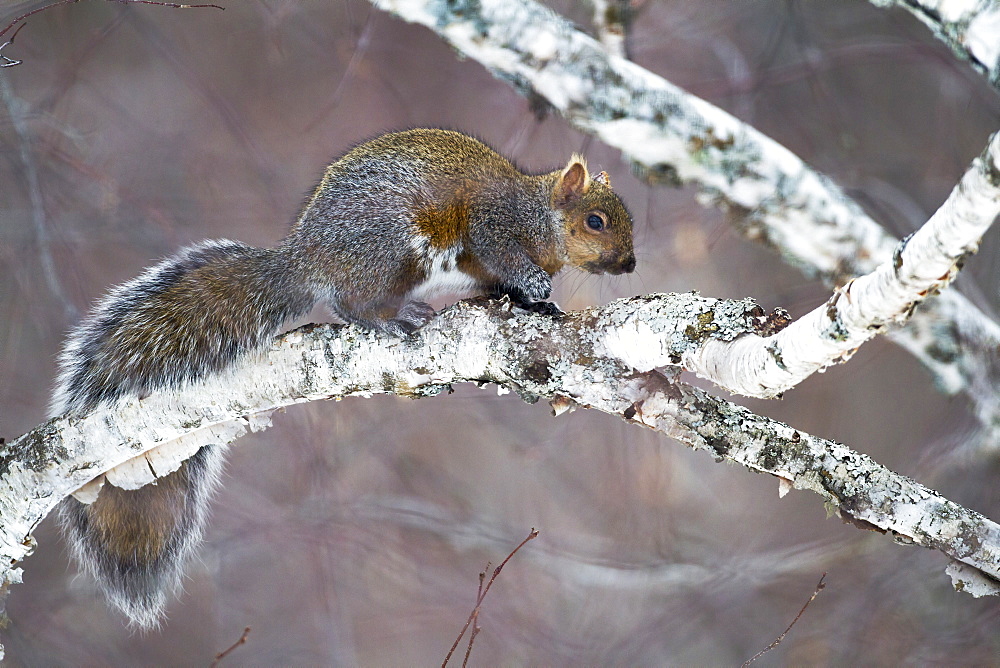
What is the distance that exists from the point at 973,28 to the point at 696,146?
77 centimetres

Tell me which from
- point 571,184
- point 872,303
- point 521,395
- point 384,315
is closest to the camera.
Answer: point 872,303

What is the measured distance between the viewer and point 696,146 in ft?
7.36

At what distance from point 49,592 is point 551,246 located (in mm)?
2494

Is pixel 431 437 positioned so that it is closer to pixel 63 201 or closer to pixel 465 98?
pixel 465 98

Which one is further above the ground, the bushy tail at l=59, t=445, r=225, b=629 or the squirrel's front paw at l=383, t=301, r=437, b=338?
the squirrel's front paw at l=383, t=301, r=437, b=338

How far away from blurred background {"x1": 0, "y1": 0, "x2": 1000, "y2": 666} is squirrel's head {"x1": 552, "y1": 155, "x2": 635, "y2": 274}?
0.69 metres

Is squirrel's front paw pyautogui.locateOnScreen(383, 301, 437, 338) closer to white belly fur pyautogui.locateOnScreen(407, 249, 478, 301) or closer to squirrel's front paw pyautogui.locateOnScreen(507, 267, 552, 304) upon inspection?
white belly fur pyautogui.locateOnScreen(407, 249, 478, 301)

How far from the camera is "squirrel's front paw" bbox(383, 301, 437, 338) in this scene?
1736mm

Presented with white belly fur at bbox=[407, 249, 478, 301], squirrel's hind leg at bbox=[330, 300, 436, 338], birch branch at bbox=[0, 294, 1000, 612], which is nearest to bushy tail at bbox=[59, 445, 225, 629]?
birch branch at bbox=[0, 294, 1000, 612]

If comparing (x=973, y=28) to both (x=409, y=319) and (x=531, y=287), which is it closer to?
(x=531, y=287)

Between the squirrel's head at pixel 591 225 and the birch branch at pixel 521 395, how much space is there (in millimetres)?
616

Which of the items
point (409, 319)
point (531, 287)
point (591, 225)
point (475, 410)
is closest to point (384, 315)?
point (409, 319)

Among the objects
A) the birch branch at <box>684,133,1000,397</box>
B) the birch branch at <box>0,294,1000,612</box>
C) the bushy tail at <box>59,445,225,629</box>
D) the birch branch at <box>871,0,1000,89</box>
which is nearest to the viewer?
the birch branch at <box>684,133,1000,397</box>

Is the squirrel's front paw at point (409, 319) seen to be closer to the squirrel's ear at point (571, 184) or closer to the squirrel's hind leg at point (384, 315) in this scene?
the squirrel's hind leg at point (384, 315)
